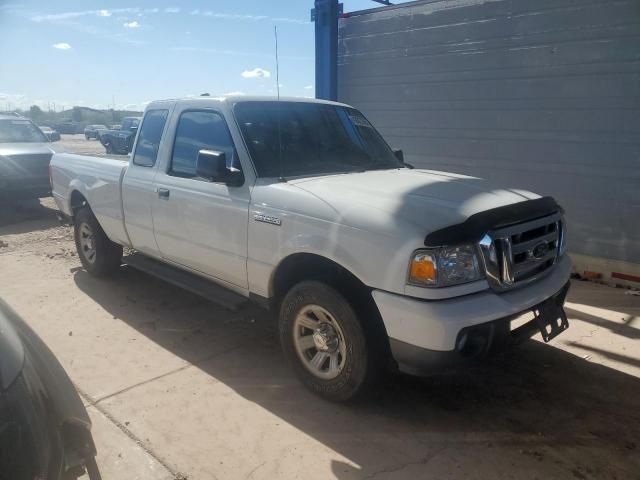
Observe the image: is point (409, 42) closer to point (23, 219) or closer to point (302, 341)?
point (302, 341)

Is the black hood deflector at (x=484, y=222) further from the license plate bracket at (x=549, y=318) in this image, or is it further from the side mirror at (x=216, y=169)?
the side mirror at (x=216, y=169)

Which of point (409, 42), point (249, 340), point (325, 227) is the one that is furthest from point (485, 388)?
point (409, 42)

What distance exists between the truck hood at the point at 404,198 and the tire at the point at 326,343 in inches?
20.3

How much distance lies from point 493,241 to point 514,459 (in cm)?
119

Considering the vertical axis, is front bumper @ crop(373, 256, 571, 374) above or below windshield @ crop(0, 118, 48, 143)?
below

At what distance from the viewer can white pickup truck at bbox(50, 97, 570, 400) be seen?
8.88 feet

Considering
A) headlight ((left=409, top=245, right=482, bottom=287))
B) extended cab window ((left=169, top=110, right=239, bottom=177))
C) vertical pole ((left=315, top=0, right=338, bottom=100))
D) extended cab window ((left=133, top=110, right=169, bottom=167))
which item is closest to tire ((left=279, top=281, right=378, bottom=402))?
headlight ((left=409, top=245, right=482, bottom=287))

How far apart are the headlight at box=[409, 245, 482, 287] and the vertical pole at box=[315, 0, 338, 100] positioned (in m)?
6.12

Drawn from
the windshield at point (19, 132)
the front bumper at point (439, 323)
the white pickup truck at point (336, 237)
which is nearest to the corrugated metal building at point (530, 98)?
the white pickup truck at point (336, 237)

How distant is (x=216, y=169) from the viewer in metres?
3.41

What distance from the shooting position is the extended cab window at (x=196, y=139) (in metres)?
3.85

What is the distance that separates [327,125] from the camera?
4.22 m

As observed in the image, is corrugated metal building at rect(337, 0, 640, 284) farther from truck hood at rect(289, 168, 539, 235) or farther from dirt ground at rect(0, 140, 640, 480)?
truck hood at rect(289, 168, 539, 235)

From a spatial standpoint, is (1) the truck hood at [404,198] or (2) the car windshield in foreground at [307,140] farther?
(2) the car windshield in foreground at [307,140]
